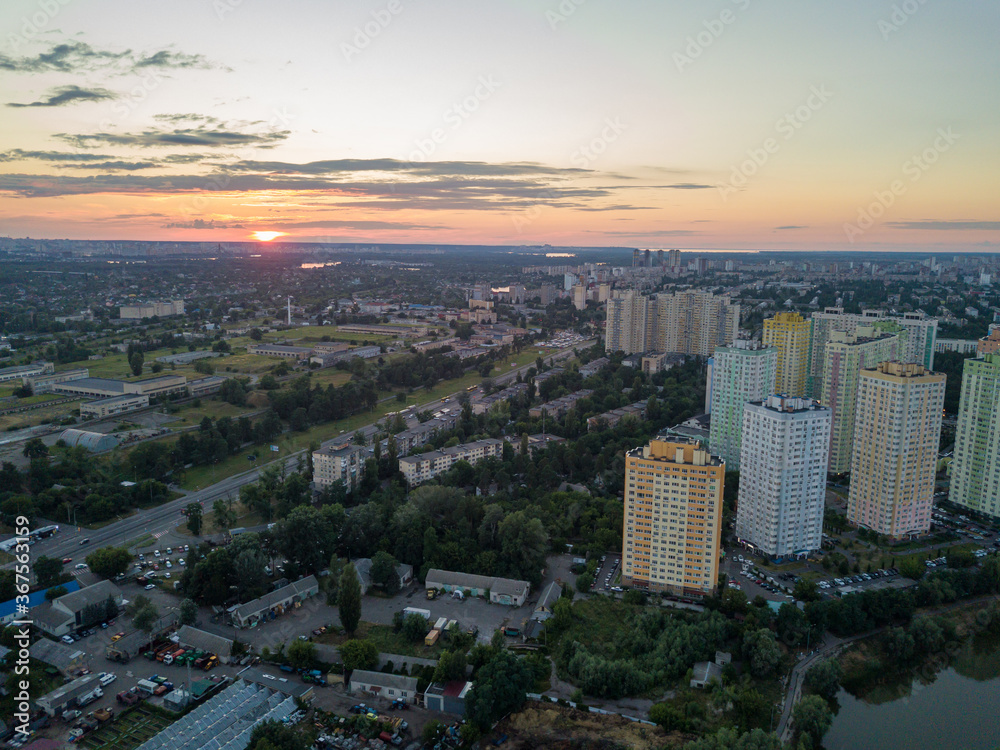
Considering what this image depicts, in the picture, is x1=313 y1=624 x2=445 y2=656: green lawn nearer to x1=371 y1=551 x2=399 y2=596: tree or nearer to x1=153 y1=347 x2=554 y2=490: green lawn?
x1=371 y1=551 x2=399 y2=596: tree

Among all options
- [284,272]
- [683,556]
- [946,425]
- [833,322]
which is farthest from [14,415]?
Answer: [284,272]

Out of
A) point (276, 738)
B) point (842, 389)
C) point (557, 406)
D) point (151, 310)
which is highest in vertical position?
point (842, 389)

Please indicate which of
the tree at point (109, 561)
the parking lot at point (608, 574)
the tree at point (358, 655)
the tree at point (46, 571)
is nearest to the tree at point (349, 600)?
the tree at point (358, 655)

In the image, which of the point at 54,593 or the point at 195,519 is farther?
the point at 195,519

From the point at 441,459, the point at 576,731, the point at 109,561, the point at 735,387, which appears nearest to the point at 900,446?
the point at 735,387

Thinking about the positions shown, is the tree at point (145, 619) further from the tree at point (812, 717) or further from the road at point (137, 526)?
the tree at point (812, 717)

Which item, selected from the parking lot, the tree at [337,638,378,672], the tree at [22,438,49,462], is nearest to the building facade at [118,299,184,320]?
the tree at [22,438,49,462]

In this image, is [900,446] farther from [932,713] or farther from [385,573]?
[385,573]

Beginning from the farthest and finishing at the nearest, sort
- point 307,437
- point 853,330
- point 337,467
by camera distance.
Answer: point 853,330, point 307,437, point 337,467

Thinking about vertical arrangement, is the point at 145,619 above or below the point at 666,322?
below
